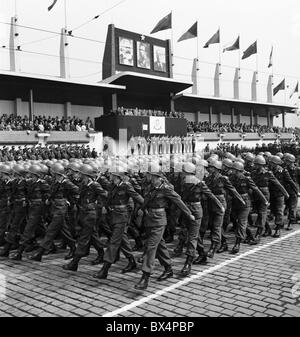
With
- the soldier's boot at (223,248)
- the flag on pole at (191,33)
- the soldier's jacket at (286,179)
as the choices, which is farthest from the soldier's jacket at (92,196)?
the flag on pole at (191,33)

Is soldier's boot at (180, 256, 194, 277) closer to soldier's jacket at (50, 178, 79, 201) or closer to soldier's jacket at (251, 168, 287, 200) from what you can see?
soldier's jacket at (50, 178, 79, 201)

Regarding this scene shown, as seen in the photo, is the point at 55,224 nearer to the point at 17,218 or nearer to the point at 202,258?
the point at 17,218

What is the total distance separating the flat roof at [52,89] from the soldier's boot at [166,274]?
827 inches

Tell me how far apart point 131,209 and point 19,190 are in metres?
2.32

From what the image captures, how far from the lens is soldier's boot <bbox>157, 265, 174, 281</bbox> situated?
6129 millimetres

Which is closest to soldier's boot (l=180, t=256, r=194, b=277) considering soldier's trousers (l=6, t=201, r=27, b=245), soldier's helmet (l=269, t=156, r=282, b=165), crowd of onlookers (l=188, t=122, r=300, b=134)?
soldier's trousers (l=6, t=201, r=27, b=245)

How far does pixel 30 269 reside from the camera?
684 centimetres

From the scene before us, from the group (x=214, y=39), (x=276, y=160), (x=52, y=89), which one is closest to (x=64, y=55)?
(x=52, y=89)

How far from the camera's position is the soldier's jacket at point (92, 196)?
6.77m

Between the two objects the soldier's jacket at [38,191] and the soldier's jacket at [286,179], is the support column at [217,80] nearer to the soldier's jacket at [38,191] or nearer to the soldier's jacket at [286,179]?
the soldier's jacket at [286,179]

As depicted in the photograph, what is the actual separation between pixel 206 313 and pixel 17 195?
4.73m

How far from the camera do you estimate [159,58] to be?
113 ft

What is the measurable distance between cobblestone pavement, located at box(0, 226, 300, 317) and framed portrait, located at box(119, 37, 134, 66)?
26385mm

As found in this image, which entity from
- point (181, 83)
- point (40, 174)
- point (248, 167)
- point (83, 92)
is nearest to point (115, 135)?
point (83, 92)
